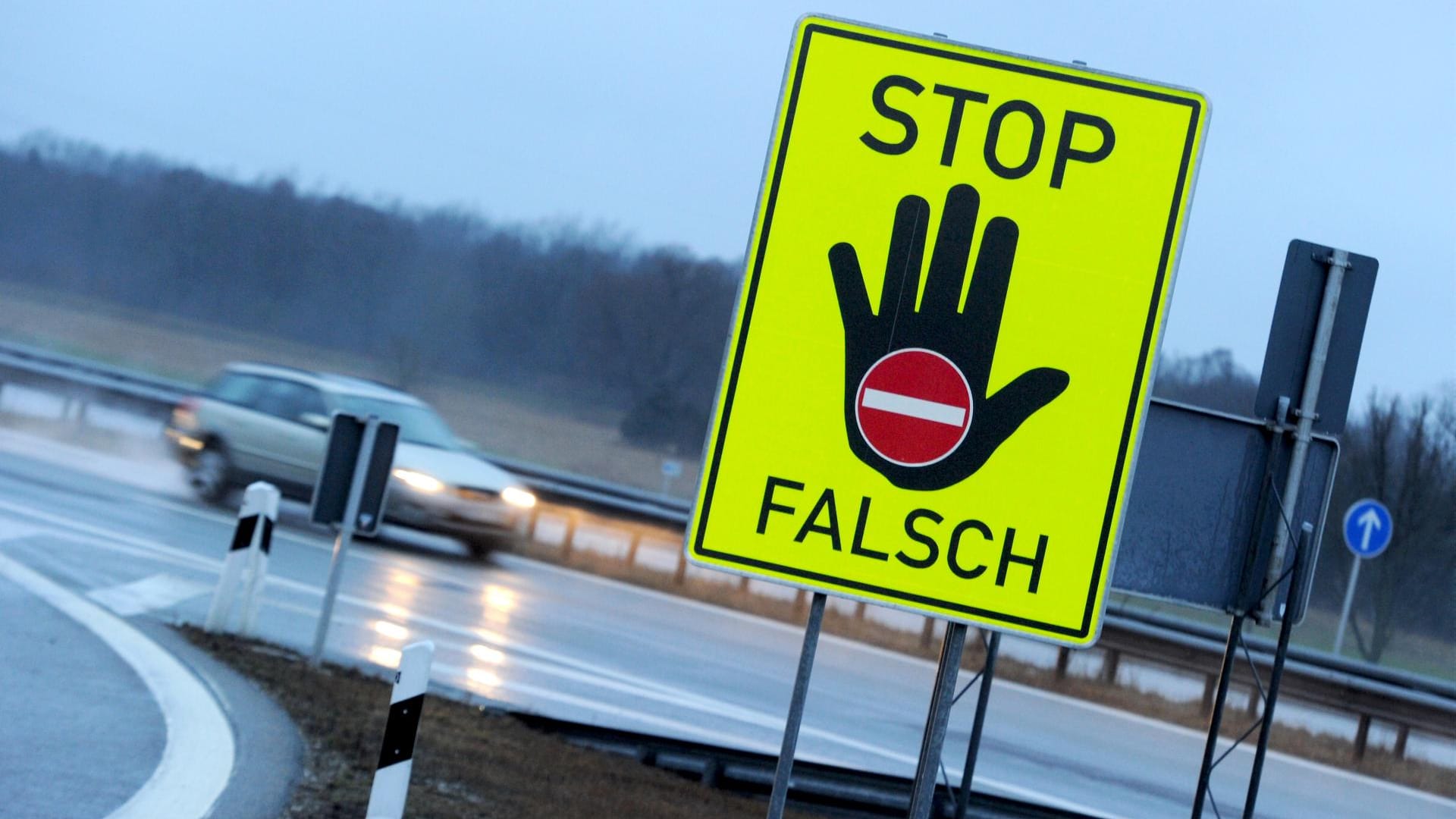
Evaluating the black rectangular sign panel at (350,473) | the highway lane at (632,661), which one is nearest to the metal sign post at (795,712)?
the black rectangular sign panel at (350,473)

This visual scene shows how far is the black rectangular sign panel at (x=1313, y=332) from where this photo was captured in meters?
6.34

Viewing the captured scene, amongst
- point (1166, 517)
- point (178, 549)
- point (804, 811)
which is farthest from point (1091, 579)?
point (178, 549)

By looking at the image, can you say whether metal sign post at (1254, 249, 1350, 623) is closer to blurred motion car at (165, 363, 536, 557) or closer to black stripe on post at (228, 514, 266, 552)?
black stripe on post at (228, 514, 266, 552)

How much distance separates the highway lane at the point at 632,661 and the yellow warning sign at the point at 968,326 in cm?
698

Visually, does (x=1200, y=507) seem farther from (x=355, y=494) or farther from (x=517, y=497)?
(x=517, y=497)

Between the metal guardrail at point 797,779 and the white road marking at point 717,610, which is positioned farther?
the white road marking at point 717,610

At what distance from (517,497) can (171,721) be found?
9.84 m

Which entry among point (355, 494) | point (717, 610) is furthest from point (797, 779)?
point (717, 610)

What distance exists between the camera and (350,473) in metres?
8.98

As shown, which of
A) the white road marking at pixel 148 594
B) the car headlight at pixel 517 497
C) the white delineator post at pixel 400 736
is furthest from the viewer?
the car headlight at pixel 517 497

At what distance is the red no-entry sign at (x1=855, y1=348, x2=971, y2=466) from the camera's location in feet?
9.70

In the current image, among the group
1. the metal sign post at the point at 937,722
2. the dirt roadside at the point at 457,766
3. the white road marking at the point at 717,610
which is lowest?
the white road marking at the point at 717,610

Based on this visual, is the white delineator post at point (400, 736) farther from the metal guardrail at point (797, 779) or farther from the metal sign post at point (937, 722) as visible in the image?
the metal guardrail at point (797, 779)

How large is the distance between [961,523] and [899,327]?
0.42 m
